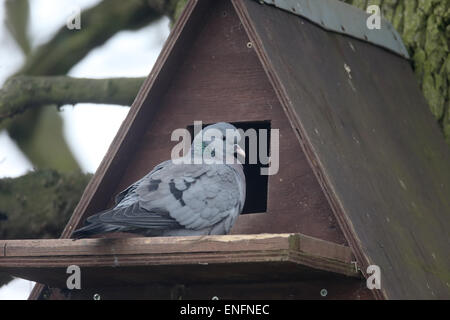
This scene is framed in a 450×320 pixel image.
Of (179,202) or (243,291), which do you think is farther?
(243,291)

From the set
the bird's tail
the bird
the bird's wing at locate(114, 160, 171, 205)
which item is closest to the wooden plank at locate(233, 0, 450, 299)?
the bird

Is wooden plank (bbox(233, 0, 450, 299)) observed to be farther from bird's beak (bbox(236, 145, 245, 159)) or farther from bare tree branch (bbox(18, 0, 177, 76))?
bare tree branch (bbox(18, 0, 177, 76))

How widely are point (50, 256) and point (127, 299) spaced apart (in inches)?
26.3

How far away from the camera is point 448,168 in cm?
655

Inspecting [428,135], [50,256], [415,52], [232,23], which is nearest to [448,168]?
[428,135]

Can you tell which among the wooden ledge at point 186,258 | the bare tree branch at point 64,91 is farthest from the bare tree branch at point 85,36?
the wooden ledge at point 186,258

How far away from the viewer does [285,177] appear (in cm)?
552

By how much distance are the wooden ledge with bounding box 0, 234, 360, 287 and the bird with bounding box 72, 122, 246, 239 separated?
0.12 meters

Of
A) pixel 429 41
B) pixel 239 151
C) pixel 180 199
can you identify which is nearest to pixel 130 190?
pixel 180 199

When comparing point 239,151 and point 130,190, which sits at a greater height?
point 239,151

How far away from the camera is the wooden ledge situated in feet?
15.5

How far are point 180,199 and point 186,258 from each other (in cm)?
42

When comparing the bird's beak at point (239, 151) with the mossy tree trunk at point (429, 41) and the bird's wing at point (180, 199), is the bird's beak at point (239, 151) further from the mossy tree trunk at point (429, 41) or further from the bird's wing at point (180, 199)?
the mossy tree trunk at point (429, 41)

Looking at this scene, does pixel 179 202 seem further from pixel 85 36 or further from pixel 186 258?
pixel 85 36
